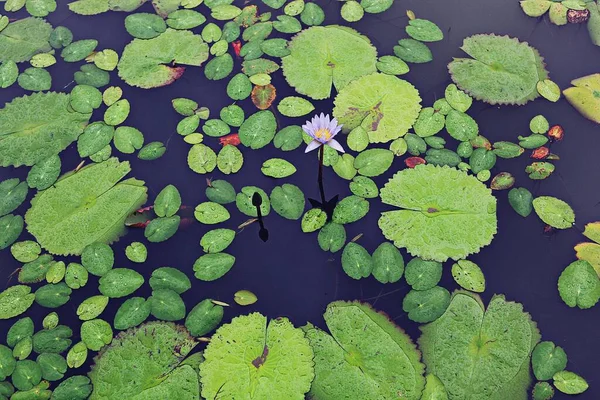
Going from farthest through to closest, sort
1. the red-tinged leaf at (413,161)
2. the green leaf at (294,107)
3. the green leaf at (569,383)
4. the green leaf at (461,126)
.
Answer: the green leaf at (294,107)
the green leaf at (461,126)
the red-tinged leaf at (413,161)
the green leaf at (569,383)

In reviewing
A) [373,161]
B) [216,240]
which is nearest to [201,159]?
[216,240]

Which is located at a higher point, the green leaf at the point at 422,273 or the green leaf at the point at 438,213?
the green leaf at the point at 438,213

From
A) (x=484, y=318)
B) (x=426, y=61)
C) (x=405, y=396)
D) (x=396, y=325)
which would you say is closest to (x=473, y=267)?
(x=484, y=318)

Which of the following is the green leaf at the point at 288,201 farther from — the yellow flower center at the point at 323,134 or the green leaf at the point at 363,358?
the green leaf at the point at 363,358

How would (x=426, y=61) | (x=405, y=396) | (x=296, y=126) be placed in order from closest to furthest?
1. (x=405, y=396)
2. (x=296, y=126)
3. (x=426, y=61)

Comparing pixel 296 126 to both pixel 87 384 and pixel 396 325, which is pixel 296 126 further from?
pixel 87 384

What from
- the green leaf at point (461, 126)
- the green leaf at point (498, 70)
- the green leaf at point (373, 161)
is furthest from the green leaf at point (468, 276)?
the green leaf at point (498, 70)

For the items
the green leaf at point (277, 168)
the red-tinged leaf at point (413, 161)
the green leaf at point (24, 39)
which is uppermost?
the red-tinged leaf at point (413, 161)

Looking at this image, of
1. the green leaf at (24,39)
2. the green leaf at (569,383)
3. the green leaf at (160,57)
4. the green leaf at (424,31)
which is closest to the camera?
the green leaf at (569,383)
